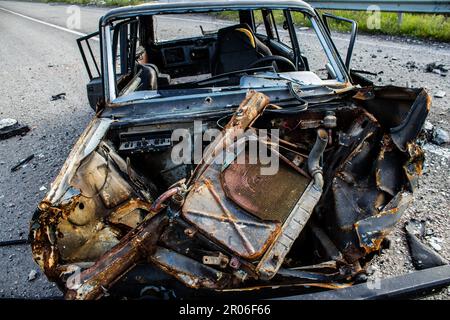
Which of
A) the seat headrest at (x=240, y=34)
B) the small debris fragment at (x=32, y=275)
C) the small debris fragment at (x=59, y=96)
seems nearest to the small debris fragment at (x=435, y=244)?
the seat headrest at (x=240, y=34)

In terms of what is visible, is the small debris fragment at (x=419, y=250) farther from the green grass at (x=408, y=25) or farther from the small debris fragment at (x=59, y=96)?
the small debris fragment at (x=59, y=96)

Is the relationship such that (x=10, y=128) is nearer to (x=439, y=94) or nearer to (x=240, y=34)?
(x=240, y=34)

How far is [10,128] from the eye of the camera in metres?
5.10

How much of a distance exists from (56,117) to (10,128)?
645 millimetres

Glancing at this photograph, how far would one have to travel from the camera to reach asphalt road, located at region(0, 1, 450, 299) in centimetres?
277

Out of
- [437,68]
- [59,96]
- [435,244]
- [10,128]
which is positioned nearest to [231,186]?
[435,244]

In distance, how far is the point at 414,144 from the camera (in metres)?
2.01

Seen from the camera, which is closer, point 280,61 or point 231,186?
point 231,186
